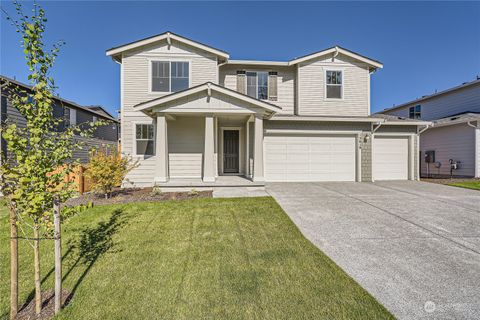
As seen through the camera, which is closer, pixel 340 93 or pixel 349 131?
pixel 349 131

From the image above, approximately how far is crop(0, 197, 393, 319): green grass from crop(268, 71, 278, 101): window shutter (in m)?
8.18

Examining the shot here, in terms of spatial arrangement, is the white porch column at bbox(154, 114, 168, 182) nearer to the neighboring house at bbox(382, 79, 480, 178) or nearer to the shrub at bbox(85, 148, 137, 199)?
the shrub at bbox(85, 148, 137, 199)

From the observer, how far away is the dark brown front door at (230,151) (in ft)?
37.9

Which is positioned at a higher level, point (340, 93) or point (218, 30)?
point (218, 30)

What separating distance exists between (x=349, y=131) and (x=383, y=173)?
3027mm

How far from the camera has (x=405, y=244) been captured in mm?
4043

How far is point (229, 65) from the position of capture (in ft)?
38.9

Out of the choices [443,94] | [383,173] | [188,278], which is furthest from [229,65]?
[443,94]

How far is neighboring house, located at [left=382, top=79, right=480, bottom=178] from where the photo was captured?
1294 cm

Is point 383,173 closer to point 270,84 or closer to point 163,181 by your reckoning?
point 270,84

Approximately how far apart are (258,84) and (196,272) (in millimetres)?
10579

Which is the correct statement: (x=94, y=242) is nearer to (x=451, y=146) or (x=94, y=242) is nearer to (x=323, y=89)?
(x=323, y=89)

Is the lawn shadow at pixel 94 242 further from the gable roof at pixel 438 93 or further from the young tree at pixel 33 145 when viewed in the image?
the gable roof at pixel 438 93

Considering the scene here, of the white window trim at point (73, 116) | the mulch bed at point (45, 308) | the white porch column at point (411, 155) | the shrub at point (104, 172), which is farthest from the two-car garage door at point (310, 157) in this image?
the white window trim at point (73, 116)
